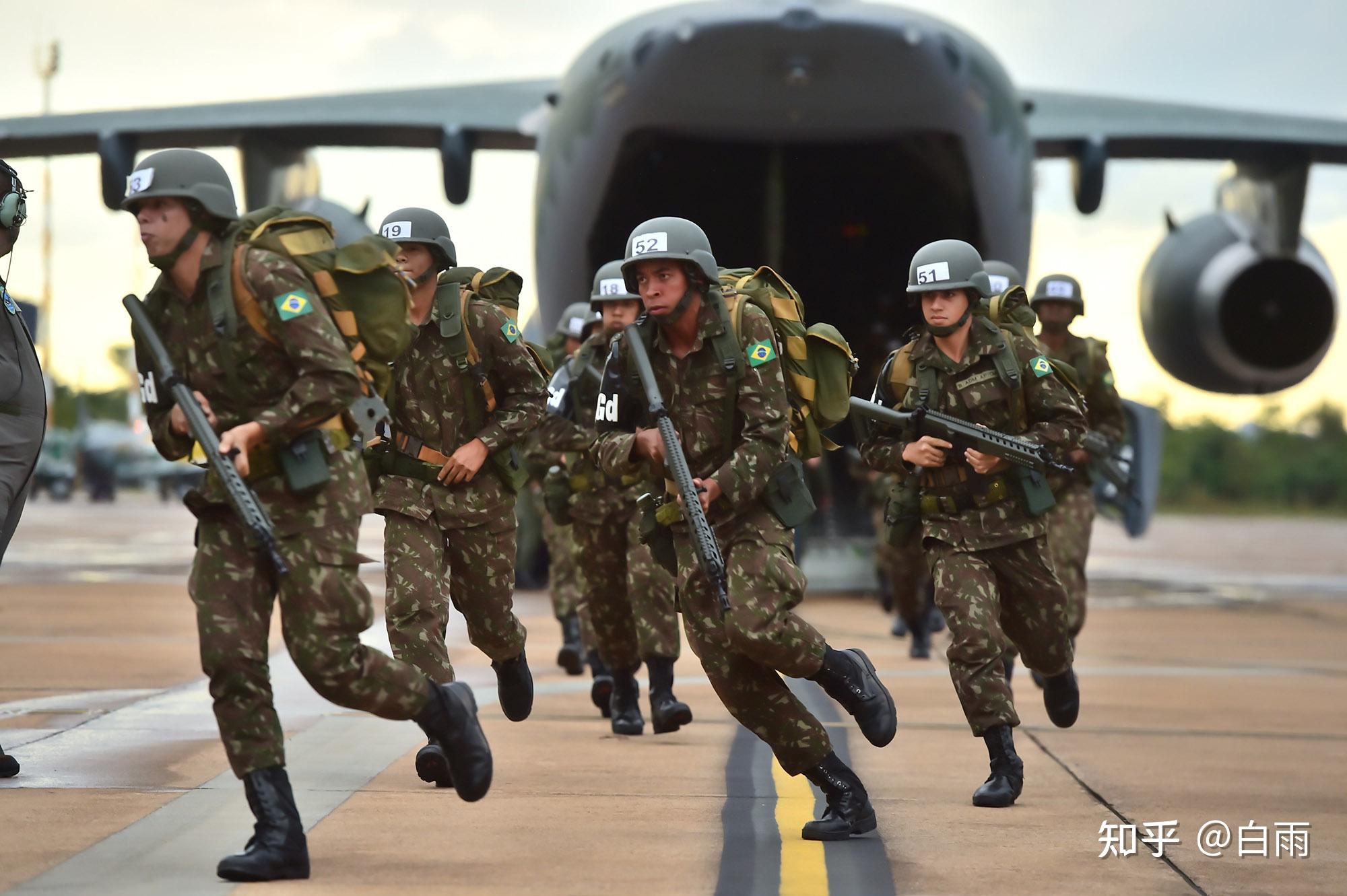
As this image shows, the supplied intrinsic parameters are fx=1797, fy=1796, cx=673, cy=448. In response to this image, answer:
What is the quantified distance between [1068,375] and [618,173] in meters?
6.22

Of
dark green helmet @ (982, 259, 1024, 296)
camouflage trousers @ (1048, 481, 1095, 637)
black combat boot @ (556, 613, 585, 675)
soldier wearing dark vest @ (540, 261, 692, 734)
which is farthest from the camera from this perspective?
→ black combat boot @ (556, 613, 585, 675)

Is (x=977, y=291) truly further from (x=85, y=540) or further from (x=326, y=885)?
(x=85, y=540)

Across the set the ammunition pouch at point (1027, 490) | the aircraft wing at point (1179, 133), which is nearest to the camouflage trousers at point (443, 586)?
the ammunition pouch at point (1027, 490)

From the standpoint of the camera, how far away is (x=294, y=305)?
4.34 metres

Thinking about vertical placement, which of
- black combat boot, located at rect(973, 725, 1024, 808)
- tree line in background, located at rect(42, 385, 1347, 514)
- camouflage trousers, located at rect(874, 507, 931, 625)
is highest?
black combat boot, located at rect(973, 725, 1024, 808)

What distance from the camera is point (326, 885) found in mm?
4215

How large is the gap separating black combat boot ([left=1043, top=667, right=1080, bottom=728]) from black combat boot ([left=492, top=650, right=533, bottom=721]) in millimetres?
1885

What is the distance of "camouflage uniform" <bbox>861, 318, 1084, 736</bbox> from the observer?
6066 mm

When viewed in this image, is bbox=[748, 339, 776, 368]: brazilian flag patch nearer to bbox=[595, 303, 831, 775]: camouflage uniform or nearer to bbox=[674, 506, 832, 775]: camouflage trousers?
bbox=[595, 303, 831, 775]: camouflage uniform

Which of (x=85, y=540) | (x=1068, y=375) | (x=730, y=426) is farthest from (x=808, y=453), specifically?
(x=85, y=540)

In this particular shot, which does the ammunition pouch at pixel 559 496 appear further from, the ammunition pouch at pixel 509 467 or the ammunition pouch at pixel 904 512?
the ammunition pouch at pixel 904 512

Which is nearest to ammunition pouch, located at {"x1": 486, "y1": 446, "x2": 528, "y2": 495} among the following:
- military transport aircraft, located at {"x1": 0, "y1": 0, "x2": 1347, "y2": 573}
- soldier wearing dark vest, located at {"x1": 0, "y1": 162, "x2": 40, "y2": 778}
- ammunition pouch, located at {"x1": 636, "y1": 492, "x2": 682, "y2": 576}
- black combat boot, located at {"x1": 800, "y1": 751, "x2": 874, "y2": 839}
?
ammunition pouch, located at {"x1": 636, "y1": 492, "x2": 682, "y2": 576}

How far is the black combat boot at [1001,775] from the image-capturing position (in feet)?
17.9

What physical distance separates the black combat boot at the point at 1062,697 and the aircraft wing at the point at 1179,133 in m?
9.14
